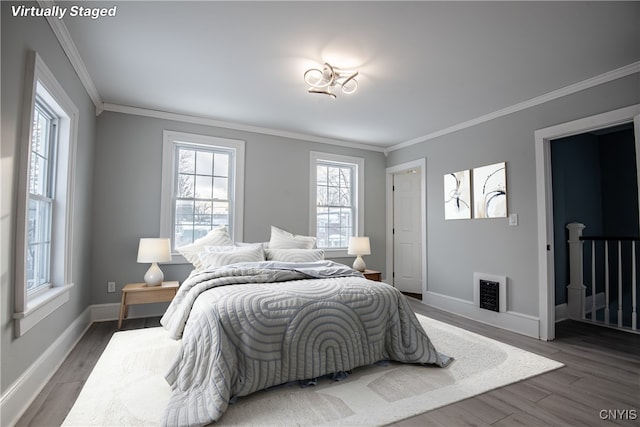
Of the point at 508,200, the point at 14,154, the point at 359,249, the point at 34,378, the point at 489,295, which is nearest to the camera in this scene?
the point at 14,154

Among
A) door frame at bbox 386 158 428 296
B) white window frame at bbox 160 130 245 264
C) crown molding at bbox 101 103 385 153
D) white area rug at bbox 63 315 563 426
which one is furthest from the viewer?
door frame at bbox 386 158 428 296

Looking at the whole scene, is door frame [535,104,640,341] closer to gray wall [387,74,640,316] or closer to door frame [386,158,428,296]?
gray wall [387,74,640,316]

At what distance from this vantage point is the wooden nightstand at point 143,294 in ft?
11.0

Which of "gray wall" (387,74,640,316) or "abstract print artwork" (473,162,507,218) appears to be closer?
"gray wall" (387,74,640,316)

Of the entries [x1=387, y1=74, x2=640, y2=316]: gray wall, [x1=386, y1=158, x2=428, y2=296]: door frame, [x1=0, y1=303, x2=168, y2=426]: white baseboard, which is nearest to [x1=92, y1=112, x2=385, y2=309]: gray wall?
[x1=0, y1=303, x2=168, y2=426]: white baseboard

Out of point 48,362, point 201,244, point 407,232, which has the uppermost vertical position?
point 407,232

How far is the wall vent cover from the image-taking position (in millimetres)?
3725

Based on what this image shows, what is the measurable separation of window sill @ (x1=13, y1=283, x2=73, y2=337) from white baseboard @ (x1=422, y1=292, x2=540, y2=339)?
428 cm

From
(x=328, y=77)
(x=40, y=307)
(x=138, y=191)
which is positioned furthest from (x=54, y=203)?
(x=328, y=77)

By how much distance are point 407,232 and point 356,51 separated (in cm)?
359

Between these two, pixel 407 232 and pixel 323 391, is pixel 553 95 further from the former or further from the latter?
pixel 323 391

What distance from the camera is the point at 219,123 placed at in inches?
169

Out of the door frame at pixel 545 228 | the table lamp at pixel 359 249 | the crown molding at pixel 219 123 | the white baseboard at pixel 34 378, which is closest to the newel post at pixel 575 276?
the door frame at pixel 545 228

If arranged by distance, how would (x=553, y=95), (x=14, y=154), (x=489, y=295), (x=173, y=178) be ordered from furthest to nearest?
1. (x=173, y=178)
2. (x=489, y=295)
3. (x=553, y=95)
4. (x=14, y=154)
